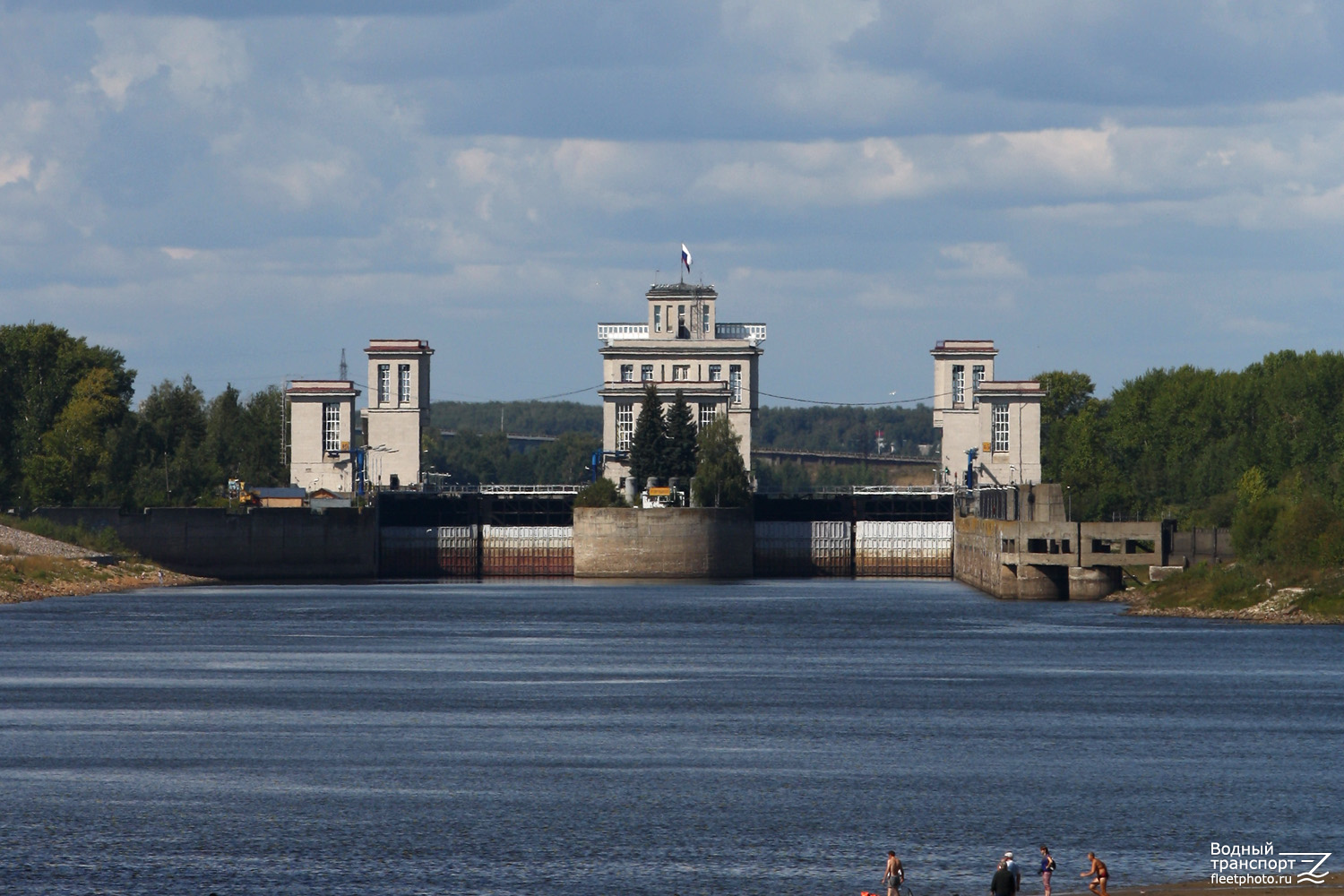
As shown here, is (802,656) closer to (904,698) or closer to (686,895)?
(904,698)

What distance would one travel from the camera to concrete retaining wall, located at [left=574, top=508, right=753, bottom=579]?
136m

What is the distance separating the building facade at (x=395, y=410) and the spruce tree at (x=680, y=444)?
2560 centimetres

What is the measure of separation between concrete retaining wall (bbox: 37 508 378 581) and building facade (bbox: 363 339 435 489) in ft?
105

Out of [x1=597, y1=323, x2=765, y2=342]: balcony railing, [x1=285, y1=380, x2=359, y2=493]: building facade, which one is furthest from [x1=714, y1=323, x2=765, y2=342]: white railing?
[x1=285, y1=380, x2=359, y2=493]: building facade

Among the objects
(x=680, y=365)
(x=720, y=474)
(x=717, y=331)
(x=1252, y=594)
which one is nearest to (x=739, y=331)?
(x=717, y=331)

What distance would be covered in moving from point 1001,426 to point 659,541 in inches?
2009

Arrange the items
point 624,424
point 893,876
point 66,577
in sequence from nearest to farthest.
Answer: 1. point 893,876
2. point 66,577
3. point 624,424

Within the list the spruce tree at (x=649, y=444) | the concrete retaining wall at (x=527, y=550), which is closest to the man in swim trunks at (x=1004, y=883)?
the concrete retaining wall at (x=527, y=550)

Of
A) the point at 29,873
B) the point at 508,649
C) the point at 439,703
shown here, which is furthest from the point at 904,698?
the point at 29,873

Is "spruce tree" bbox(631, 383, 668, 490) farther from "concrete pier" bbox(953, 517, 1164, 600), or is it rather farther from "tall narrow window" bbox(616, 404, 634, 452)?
"concrete pier" bbox(953, 517, 1164, 600)

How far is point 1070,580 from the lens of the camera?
383ft

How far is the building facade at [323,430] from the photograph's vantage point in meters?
172

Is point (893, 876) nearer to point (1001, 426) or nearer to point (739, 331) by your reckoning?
point (1001, 426)

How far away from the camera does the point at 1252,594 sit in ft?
325
